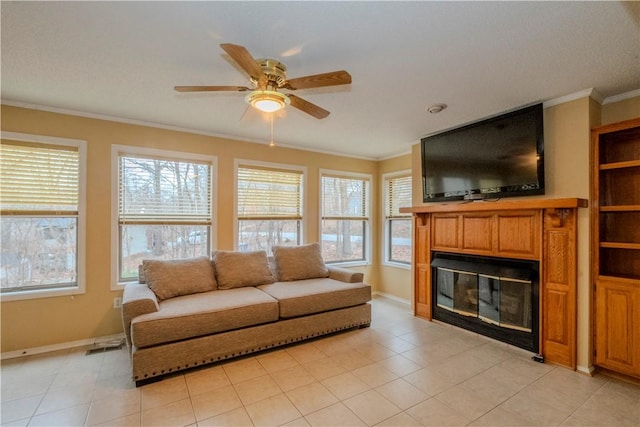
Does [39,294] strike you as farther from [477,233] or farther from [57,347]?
[477,233]

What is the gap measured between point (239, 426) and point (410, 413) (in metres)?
1.14

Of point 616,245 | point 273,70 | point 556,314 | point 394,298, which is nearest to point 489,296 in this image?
point 556,314

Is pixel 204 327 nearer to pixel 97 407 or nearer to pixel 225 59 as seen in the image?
pixel 97 407

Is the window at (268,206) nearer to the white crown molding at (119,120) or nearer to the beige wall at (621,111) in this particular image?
the white crown molding at (119,120)

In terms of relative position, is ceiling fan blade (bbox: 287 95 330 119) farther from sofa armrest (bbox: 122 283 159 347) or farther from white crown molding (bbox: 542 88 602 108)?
white crown molding (bbox: 542 88 602 108)

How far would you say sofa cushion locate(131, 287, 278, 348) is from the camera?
7.80ft

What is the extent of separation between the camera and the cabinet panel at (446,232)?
3.61 m

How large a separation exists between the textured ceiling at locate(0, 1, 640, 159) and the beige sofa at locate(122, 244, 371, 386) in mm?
1806

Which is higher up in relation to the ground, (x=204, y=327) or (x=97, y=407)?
(x=204, y=327)

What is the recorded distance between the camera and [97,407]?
2088mm

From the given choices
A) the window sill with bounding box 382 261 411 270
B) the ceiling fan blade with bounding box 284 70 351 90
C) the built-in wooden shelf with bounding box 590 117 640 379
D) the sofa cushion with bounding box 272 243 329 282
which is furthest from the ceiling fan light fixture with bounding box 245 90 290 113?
the window sill with bounding box 382 261 411 270

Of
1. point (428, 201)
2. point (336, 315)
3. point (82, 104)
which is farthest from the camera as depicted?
point (428, 201)

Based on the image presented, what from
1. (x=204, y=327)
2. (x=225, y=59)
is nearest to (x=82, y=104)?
(x=225, y=59)

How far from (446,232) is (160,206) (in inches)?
139
